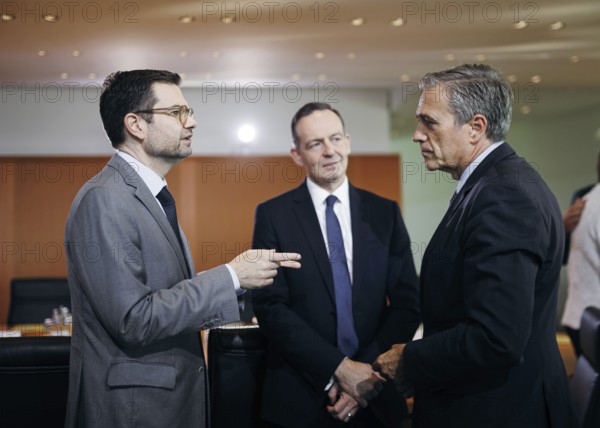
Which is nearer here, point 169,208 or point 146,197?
point 146,197

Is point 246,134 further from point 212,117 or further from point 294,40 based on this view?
point 294,40

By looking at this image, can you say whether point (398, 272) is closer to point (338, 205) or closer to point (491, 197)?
point (338, 205)

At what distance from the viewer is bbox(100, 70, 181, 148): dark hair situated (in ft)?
6.40

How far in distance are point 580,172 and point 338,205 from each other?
6849 mm

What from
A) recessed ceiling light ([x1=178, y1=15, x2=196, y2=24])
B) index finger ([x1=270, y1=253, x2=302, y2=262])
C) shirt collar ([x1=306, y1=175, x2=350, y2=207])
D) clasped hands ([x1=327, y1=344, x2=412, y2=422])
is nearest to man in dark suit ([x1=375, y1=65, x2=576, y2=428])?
clasped hands ([x1=327, y1=344, x2=412, y2=422])

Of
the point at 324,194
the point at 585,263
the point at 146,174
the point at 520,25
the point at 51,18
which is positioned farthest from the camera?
the point at 520,25

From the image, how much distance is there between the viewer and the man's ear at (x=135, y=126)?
1.94m

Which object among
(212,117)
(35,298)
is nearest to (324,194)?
(35,298)

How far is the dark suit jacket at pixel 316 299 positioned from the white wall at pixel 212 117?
220 inches

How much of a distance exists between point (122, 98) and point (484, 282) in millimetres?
1164

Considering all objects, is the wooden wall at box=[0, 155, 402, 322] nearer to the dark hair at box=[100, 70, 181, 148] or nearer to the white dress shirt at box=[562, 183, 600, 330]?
the white dress shirt at box=[562, 183, 600, 330]

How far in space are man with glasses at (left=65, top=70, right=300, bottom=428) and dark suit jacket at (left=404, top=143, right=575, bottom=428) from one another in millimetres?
463

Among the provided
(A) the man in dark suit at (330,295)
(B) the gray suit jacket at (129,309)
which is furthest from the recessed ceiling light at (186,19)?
(B) the gray suit jacket at (129,309)

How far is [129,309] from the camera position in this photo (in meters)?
1.65
